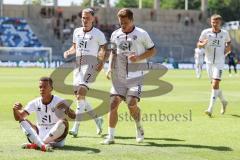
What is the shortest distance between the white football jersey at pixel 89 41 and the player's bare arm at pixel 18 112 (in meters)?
2.72

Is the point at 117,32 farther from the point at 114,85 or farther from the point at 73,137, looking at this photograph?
the point at 73,137

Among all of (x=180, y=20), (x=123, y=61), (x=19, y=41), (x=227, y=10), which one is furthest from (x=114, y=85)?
(x=227, y=10)

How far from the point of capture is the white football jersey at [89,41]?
1175 centimetres

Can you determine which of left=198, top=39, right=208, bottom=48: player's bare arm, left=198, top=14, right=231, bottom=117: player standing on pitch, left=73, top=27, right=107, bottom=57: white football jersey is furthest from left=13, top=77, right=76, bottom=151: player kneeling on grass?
left=198, top=14, right=231, bottom=117: player standing on pitch

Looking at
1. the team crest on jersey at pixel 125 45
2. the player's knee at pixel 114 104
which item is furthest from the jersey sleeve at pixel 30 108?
the team crest on jersey at pixel 125 45

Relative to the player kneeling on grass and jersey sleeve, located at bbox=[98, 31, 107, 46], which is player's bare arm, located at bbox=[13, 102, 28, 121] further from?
jersey sleeve, located at bbox=[98, 31, 107, 46]

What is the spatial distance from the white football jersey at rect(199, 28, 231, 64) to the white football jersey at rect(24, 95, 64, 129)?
6781mm

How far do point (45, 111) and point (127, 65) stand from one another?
183 cm

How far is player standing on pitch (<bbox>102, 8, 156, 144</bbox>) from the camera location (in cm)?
1046

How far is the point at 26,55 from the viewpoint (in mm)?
61125

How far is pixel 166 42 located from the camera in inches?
2844

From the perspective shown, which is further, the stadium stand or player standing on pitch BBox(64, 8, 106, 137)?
the stadium stand

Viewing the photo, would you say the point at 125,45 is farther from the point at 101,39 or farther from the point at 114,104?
the point at 101,39

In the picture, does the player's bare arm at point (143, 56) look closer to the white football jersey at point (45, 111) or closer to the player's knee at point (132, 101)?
the player's knee at point (132, 101)
